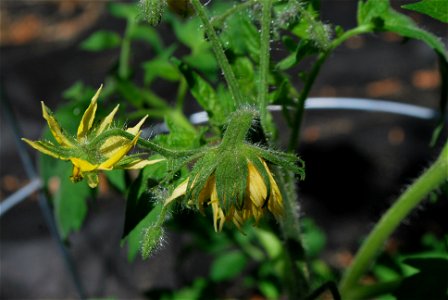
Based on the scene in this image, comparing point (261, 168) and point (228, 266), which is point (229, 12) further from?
point (228, 266)

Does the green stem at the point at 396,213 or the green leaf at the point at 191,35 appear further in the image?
the green leaf at the point at 191,35

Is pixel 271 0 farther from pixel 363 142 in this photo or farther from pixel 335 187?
pixel 363 142

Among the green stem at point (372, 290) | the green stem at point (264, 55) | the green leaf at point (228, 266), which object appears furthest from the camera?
the green leaf at point (228, 266)

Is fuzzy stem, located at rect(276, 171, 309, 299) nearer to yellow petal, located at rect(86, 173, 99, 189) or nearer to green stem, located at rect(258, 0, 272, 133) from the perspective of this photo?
green stem, located at rect(258, 0, 272, 133)

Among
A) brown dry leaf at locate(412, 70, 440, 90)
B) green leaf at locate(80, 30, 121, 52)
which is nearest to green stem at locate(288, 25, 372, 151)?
green leaf at locate(80, 30, 121, 52)

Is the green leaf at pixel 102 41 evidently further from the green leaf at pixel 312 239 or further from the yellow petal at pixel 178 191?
the yellow petal at pixel 178 191

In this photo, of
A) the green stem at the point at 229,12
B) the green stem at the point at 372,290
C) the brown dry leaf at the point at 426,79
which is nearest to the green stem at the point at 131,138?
the green stem at the point at 229,12

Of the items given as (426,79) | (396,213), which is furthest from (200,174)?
(426,79)

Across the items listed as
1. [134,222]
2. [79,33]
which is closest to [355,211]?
[134,222]
